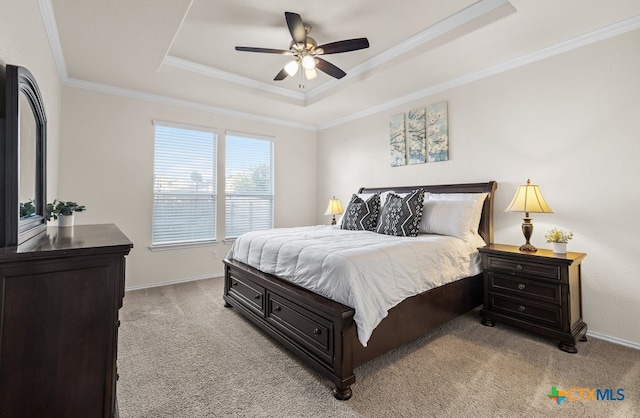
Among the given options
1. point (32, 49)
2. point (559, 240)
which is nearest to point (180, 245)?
point (32, 49)

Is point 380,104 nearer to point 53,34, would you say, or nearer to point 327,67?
point 327,67

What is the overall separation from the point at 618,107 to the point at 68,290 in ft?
12.9

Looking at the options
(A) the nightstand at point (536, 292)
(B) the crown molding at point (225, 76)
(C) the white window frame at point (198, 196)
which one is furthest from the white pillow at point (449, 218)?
(C) the white window frame at point (198, 196)

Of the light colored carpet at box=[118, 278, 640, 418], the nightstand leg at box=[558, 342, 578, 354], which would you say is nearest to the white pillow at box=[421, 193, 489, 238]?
the light colored carpet at box=[118, 278, 640, 418]

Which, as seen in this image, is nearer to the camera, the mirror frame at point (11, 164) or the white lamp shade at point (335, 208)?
the mirror frame at point (11, 164)

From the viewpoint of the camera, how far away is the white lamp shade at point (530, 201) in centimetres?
265

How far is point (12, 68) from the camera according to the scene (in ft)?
4.08

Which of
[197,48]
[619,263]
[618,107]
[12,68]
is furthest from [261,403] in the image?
[618,107]

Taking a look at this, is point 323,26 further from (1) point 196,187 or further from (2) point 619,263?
(2) point 619,263

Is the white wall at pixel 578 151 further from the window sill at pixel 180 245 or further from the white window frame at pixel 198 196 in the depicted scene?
the window sill at pixel 180 245

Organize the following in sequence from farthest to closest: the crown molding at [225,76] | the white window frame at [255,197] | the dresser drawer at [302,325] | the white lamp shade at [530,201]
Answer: the white window frame at [255,197] → the crown molding at [225,76] → the white lamp shade at [530,201] → the dresser drawer at [302,325]

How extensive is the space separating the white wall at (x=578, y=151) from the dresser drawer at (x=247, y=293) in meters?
2.62

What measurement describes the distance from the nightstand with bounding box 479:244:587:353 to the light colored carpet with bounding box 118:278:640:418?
0.12m

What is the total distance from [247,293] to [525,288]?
8.33 feet
